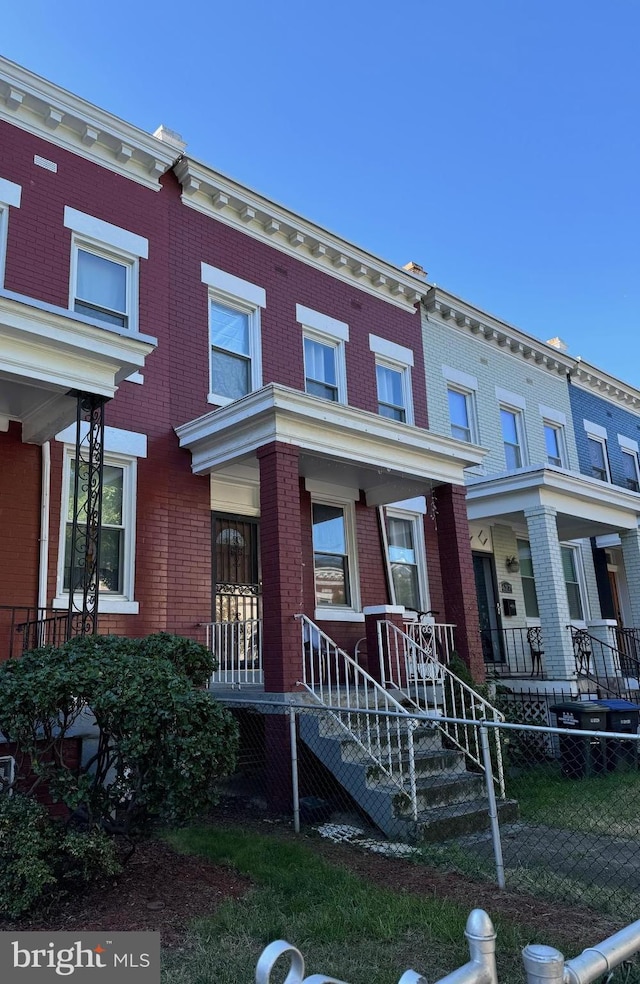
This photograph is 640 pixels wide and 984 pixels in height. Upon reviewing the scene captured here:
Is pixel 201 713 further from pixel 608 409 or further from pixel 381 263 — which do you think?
pixel 608 409

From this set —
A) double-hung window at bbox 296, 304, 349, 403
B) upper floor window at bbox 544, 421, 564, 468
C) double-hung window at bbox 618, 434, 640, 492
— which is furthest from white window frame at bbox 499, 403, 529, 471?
double-hung window at bbox 296, 304, 349, 403

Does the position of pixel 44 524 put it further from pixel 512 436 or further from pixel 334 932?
pixel 512 436

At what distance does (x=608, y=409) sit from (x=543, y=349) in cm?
350

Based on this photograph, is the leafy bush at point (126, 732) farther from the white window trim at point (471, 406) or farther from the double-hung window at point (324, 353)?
the white window trim at point (471, 406)

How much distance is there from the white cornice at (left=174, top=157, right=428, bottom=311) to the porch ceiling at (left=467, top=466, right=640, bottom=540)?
391cm

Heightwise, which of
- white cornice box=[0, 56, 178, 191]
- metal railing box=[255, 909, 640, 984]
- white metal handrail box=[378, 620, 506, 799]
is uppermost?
white cornice box=[0, 56, 178, 191]

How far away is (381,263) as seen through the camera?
1288 centimetres

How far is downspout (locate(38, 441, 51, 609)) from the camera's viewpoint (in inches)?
307

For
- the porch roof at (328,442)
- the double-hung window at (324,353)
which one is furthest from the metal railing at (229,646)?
the double-hung window at (324,353)

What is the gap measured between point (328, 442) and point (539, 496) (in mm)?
4464

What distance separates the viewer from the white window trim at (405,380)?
12836 mm

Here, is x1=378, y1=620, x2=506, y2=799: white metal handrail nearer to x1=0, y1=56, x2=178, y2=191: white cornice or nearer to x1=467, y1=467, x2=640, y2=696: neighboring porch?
x1=467, y1=467, x2=640, y2=696: neighboring porch

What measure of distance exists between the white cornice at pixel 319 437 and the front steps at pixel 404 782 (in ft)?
10.3

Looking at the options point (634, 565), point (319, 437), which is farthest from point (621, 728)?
point (319, 437)
